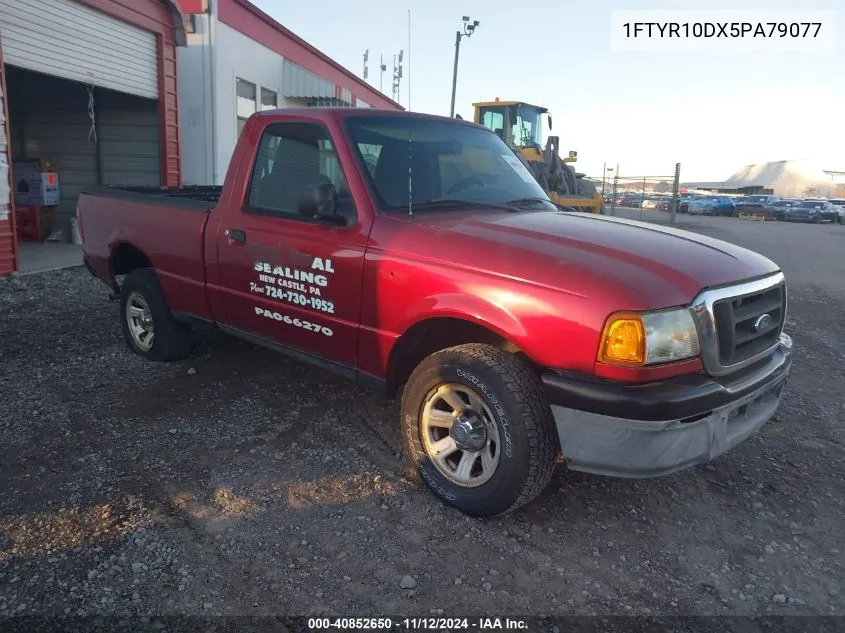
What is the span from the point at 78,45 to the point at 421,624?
10404 mm

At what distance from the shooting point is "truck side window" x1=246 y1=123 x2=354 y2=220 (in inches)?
147

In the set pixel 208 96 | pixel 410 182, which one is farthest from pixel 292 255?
pixel 208 96

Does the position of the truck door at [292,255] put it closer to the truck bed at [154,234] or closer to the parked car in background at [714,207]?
the truck bed at [154,234]

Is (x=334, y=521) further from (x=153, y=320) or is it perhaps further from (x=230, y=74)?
(x=230, y=74)

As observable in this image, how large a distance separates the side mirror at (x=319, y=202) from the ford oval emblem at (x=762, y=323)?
2.15m

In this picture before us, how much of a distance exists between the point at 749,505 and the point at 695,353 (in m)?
1.14

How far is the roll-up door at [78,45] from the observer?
8.53 m

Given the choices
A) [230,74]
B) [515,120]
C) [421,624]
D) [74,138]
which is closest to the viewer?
[421,624]

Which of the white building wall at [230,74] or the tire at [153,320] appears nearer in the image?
the tire at [153,320]

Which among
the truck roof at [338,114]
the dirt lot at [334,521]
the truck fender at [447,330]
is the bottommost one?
the dirt lot at [334,521]

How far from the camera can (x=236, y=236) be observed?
160 inches

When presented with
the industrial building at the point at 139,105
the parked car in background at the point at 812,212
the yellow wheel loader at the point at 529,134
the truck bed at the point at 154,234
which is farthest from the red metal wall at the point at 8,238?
the parked car in background at the point at 812,212

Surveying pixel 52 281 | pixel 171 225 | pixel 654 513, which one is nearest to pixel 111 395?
pixel 171 225

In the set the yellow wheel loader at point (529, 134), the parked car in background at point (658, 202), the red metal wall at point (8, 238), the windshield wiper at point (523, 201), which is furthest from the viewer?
the parked car in background at point (658, 202)
